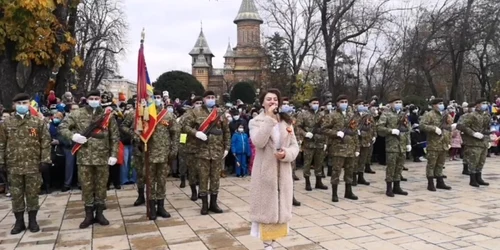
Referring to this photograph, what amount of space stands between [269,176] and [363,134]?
6.24 m

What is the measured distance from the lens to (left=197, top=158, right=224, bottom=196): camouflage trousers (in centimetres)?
757

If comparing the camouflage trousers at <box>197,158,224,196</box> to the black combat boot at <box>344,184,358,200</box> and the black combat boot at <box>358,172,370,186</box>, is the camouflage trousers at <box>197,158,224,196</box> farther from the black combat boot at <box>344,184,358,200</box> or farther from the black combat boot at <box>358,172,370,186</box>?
the black combat boot at <box>358,172,370,186</box>

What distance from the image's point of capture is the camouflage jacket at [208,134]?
759 centimetres

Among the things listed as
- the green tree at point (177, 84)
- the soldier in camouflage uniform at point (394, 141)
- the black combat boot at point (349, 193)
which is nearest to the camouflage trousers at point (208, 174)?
the black combat boot at point (349, 193)

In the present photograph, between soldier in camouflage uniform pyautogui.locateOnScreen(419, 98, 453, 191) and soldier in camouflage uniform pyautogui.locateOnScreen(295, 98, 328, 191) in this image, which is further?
soldier in camouflage uniform pyautogui.locateOnScreen(295, 98, 328, 191)

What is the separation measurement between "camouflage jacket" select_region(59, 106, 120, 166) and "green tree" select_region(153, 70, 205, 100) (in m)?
23.1

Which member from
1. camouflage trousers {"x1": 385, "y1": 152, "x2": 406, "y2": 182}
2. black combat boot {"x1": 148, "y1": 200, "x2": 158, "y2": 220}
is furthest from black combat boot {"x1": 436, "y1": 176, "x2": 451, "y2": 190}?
black combat boot {"x1": 148, "y1": 200, "x2": 158, "y2": 220}

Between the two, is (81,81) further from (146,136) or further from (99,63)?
(146,136)

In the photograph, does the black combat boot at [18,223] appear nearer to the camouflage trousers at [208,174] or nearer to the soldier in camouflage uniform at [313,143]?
the camouflage trousers at [208,174]

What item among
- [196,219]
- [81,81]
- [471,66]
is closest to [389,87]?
[471,66]

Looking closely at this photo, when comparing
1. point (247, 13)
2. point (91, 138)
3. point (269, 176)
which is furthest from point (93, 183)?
point (247, 13)

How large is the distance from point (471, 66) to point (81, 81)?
2683 cm

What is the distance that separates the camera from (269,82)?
38031 millimetres

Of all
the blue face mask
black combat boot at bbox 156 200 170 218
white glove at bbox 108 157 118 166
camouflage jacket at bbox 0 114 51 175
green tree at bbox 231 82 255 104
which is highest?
green tree at bbox 231 82 255 104
